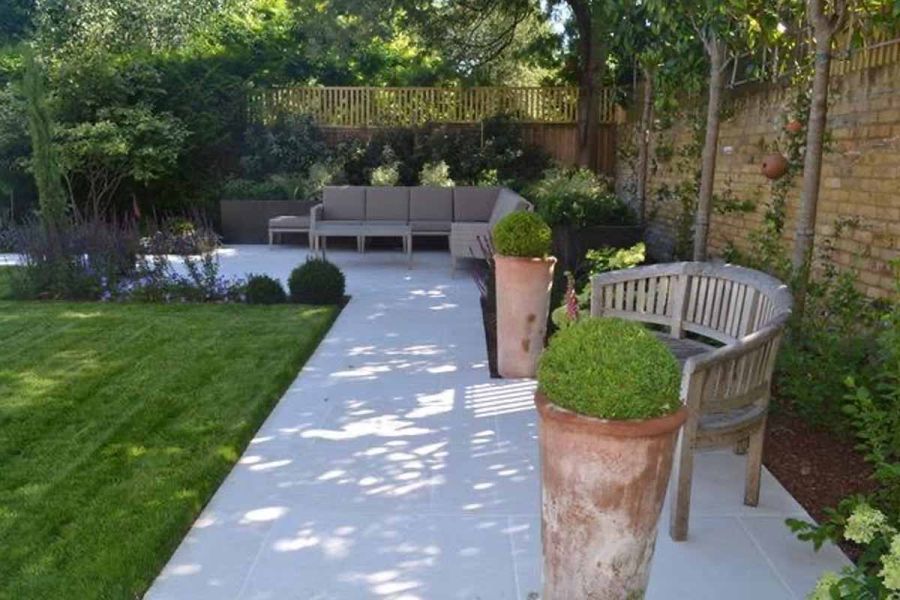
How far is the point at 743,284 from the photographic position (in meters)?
3.80

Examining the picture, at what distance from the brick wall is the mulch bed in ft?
2.76

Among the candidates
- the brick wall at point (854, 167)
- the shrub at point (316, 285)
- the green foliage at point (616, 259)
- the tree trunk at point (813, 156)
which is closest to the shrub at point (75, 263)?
the shrub at point (316, 285)

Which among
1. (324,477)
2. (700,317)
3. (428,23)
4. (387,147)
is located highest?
(428,23)

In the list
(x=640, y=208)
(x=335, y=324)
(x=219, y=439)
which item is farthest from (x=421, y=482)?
(x=640, y=208)

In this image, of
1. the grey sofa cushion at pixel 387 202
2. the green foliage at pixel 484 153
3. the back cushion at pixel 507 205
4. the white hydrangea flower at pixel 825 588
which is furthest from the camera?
the green foliage at pixel 484 153

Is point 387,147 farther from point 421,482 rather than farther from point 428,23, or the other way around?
point 421,482

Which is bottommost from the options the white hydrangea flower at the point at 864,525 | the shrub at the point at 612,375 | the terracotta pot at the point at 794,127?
the white hydrangea flower at the point at 864,525

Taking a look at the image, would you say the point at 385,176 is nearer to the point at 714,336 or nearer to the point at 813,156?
the point at 813,156

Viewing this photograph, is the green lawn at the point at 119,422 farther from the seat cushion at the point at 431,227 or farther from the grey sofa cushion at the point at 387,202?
the grey sofa cushion at the point at 387,202

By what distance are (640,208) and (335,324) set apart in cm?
443

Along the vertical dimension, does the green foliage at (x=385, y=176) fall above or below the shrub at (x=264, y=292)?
above

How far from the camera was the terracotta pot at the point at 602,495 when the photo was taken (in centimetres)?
212

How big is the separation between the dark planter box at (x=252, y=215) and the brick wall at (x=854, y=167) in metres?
7.64

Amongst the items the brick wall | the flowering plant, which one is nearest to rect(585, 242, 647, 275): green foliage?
the brick wall
